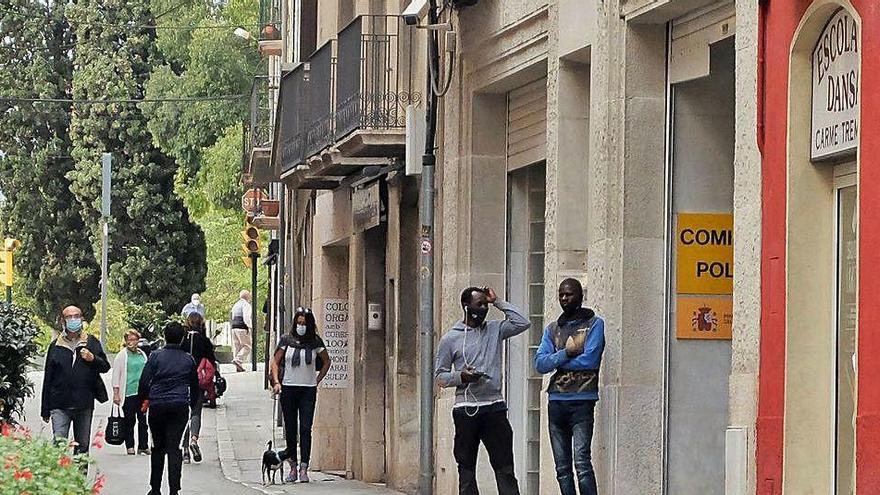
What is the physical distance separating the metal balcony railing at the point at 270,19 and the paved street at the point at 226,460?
23.5 feet

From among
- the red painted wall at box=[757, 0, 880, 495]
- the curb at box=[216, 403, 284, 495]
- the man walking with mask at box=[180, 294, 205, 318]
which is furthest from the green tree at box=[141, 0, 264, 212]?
the red painted wall at box=[757, 0, 880, 495]

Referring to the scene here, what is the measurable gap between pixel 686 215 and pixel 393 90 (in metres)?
6.47

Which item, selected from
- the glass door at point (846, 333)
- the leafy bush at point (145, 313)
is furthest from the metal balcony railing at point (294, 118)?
the leafy bush at point (145, 313)

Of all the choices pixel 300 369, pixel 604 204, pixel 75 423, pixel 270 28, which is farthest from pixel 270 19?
pixel 604 204

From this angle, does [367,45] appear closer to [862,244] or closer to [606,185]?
[606,185]

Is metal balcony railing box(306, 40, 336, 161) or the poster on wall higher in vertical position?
metal balcony railing box(306, 40, 336, 161)

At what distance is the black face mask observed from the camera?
47.8ft

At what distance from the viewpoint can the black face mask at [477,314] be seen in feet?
47.8

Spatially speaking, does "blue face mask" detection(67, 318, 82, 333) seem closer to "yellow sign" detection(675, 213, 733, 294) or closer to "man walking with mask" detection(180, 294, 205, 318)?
"man walking with mask" detection(180, 294, 205, 318)

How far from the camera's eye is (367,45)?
778 inches

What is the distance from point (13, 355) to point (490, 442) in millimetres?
5783

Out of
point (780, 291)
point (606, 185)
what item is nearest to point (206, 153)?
point (606, 185)

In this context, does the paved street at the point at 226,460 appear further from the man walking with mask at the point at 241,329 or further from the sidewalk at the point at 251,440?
the man walking with mask at the point at 241,329

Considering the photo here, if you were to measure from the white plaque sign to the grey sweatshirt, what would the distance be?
4.40 meters
